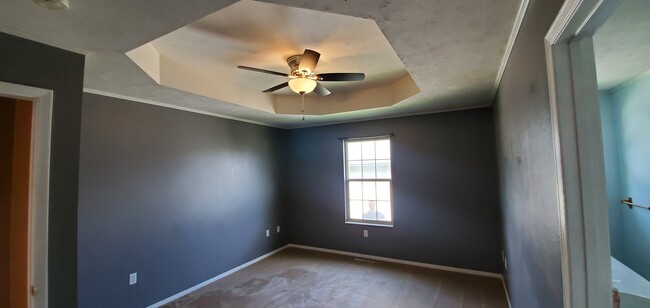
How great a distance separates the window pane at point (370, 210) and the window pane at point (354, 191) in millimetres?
163

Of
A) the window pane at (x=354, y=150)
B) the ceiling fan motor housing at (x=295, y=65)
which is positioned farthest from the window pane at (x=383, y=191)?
the ceiling fan motor housing at (x=295, y=65)

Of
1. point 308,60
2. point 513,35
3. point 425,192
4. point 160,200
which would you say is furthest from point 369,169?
point 513,35

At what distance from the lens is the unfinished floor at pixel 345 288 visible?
3162 mm

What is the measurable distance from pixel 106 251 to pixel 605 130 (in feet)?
17.0

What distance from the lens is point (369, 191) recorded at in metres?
4.77

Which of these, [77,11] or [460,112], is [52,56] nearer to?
[77,11]

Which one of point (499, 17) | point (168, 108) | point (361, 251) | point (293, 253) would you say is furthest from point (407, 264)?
point (168, 108)

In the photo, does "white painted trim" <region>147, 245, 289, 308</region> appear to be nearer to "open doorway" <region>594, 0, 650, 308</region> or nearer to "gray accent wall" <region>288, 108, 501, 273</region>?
"gray accent wall" <region>288, 108, 501, 273</region>

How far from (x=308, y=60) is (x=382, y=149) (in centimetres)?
269

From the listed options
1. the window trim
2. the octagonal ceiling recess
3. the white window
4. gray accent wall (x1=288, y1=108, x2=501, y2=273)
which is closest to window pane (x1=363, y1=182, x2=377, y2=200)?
the white window

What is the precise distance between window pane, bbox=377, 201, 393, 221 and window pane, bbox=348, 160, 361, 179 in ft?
2.00

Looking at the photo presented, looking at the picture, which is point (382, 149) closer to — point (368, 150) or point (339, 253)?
point (368, 150)

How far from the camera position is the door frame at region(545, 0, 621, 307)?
90 centimetres

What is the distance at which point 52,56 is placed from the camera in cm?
169
